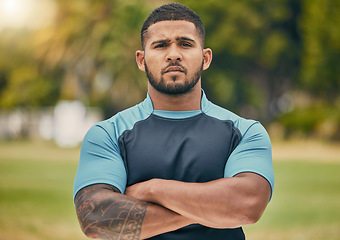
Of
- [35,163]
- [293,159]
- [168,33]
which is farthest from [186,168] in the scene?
[293,159]

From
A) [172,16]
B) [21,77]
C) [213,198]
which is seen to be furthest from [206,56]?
[21,77]

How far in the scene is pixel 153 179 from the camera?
2357 millimetres

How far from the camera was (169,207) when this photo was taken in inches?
90.7

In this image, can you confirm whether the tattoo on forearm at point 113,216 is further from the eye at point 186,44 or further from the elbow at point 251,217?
the eye at point 186,44

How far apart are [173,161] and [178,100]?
14.2 inches

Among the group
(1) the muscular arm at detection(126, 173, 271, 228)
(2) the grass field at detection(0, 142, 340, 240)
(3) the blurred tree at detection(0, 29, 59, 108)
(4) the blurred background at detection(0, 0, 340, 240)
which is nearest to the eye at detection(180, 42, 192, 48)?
(1) the muscular arm at detection(126, 173, 271, 228)

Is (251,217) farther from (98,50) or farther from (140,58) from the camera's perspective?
(98,50)

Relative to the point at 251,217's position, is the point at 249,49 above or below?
above

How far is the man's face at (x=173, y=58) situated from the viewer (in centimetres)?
245

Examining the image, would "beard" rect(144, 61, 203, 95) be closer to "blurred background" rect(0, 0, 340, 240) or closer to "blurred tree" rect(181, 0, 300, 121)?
"blurred background" rect(0, 0, 340, 240)

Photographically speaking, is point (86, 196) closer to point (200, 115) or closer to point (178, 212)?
point (178, 212)

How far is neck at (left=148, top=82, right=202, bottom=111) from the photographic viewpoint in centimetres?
255

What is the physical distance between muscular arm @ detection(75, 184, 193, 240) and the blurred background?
43.2 ft

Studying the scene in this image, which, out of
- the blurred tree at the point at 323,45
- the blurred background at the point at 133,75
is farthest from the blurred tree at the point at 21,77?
the blurred tree at the point at 323,45
